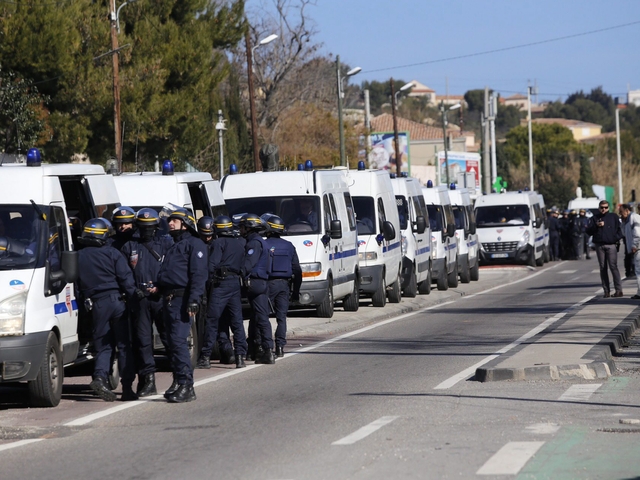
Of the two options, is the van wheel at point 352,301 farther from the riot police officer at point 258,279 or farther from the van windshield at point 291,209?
the riot police officer at point 258,279

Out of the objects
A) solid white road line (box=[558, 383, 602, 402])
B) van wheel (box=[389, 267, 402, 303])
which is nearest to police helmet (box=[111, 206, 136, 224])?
solid white road line (box=[558, 383, 602, 402])

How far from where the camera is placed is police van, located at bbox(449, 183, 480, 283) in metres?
34.2

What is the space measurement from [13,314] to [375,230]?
45.1ft

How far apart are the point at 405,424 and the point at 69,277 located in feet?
11.5

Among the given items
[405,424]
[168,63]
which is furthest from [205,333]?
[168,63]

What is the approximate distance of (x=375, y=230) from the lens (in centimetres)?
2392

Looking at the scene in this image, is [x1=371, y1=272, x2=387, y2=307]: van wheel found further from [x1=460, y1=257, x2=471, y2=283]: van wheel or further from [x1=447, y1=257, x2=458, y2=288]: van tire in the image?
[x1=460, y1=257, x2=471, y2=283]: van wheel

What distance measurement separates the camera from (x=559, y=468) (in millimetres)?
7512

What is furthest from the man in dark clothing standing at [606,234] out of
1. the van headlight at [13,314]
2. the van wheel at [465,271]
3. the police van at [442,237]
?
the van headlight at [13,314]

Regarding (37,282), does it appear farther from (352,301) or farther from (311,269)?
(352,301)

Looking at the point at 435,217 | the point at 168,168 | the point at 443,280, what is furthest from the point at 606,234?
the point at 168,168

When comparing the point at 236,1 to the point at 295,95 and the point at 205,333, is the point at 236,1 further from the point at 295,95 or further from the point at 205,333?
the point at 205,333

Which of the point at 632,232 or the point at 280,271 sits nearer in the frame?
the point at 280,271

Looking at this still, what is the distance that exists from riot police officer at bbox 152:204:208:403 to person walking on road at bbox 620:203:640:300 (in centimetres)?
1259
